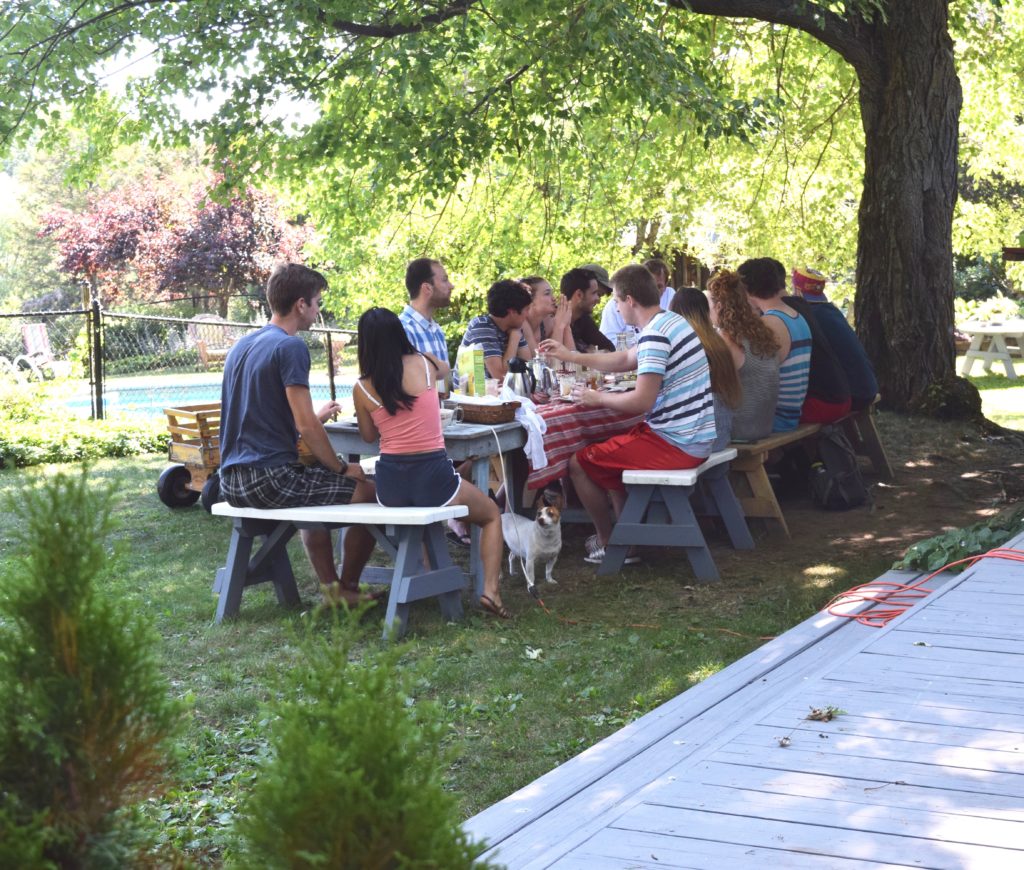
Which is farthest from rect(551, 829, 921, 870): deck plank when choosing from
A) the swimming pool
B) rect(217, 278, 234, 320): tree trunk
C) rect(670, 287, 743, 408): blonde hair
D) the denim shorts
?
rect(217, 278, 234, 320): tree trunk

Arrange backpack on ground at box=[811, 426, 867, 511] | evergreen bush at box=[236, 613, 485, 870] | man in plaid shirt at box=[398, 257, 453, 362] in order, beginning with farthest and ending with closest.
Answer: backpack on ground at box=[811, 426, 867, 511], man in plaid shirt at box=[398, 257, 453, 362], evergreen bush at box=[236, 613, 485, 870]

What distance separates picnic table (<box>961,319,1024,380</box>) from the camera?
20.4 metres

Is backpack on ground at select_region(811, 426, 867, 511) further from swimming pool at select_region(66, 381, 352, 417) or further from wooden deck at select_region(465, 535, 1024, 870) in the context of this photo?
swimming pool at select_region(66, 381, 352, 417)

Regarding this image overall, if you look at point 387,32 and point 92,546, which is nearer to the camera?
point 92,546

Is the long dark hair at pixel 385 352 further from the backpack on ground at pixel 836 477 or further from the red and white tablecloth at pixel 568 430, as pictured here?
the backpack on ground at pixel 836 477

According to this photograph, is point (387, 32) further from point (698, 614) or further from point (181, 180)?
point (181, 180)

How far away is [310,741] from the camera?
172 centimetres

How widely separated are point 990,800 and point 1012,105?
620 inches

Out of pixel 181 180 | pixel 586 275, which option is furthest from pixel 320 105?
pixel 181 180

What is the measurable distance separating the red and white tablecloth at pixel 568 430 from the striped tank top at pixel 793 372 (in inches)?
46.2

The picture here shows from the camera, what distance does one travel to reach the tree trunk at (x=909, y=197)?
11.7m

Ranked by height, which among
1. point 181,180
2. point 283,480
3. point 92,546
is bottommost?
point 283,480

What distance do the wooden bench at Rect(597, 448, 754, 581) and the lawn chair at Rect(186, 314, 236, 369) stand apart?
15.7 metres

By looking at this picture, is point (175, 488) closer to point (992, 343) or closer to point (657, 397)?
point (657, 397)
